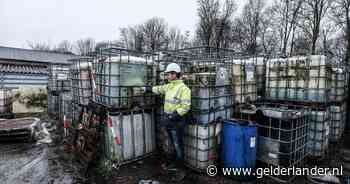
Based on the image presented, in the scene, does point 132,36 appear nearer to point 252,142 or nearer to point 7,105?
point 7,105

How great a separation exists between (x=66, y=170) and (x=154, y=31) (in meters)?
32.0

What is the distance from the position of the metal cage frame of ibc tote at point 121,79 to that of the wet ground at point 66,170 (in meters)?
1.30

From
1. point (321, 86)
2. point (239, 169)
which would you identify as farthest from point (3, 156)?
point (321, 86)

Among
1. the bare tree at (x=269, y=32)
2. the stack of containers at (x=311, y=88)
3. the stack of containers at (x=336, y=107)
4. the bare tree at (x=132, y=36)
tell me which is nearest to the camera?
the stack of containers at (x=311, y=88)

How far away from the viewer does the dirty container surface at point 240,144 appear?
3686mm

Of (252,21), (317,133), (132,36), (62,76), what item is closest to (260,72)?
(317,133)

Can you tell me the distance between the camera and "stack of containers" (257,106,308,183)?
3.87 meters

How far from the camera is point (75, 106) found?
6.18m

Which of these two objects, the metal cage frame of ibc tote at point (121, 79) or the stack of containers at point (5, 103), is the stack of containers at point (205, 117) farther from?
the stack of containers at point (5, 103)

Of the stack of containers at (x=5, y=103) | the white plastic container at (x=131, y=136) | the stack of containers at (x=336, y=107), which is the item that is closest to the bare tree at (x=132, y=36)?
the stack of containers at (x=5, y=103)

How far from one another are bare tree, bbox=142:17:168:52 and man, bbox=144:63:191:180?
29739 millimetres

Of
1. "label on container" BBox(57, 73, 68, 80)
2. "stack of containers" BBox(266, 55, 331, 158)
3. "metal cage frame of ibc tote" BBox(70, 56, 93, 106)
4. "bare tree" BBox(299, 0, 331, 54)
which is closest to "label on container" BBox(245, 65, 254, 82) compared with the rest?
"stack of containers" BBox(266, 55, 331, 158)

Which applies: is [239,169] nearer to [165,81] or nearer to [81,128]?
[165,81]

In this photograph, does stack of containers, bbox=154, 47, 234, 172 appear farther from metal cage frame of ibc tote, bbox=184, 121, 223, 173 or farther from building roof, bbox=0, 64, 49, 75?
building roof, bbox=0, 64, 49, 75
